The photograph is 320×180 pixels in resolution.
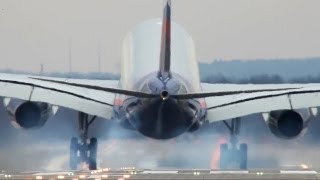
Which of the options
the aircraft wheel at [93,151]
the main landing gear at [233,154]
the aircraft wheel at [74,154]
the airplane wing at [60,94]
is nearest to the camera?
the airplane wing at [60,94]

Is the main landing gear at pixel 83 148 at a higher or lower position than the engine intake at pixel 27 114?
higher

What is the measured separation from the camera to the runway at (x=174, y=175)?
40.4 meters

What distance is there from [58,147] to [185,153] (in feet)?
19.5

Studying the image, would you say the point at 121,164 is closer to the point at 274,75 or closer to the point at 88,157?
the point at 88,157

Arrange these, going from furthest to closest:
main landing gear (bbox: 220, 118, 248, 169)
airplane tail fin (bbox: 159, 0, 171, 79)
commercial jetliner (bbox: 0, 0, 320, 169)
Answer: main landing gear (bbox: 220, 118, 248, 169)
airplane tail fin (bbox: 159, 0, 171, 79)
commercial jetliner (bbox: 0, 0, 320, 169)

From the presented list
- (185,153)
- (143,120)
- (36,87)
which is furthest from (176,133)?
(185,153)

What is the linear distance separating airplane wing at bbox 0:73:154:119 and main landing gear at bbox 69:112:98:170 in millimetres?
Result: 1528

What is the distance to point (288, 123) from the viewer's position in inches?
1706

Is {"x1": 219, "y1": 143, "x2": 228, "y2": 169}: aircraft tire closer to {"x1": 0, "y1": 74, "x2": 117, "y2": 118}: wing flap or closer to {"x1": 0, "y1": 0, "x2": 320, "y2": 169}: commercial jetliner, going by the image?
{"x1": 0, "y1": 0, "x2": 320, "y2": 169}: commercial jetliner

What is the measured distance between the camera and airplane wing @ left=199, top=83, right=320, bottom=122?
42.6 metres

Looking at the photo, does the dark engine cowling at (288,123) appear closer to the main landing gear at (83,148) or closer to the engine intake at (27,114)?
the main landing gear at (83,148)

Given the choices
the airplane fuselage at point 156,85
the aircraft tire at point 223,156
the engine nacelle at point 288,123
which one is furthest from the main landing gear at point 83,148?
the engine nacelle at point 288,123

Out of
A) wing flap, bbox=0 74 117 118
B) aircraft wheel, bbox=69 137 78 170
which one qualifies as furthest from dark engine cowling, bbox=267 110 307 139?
aircraft wheel, bbox=69 137 78 170

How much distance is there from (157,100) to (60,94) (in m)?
4.74
